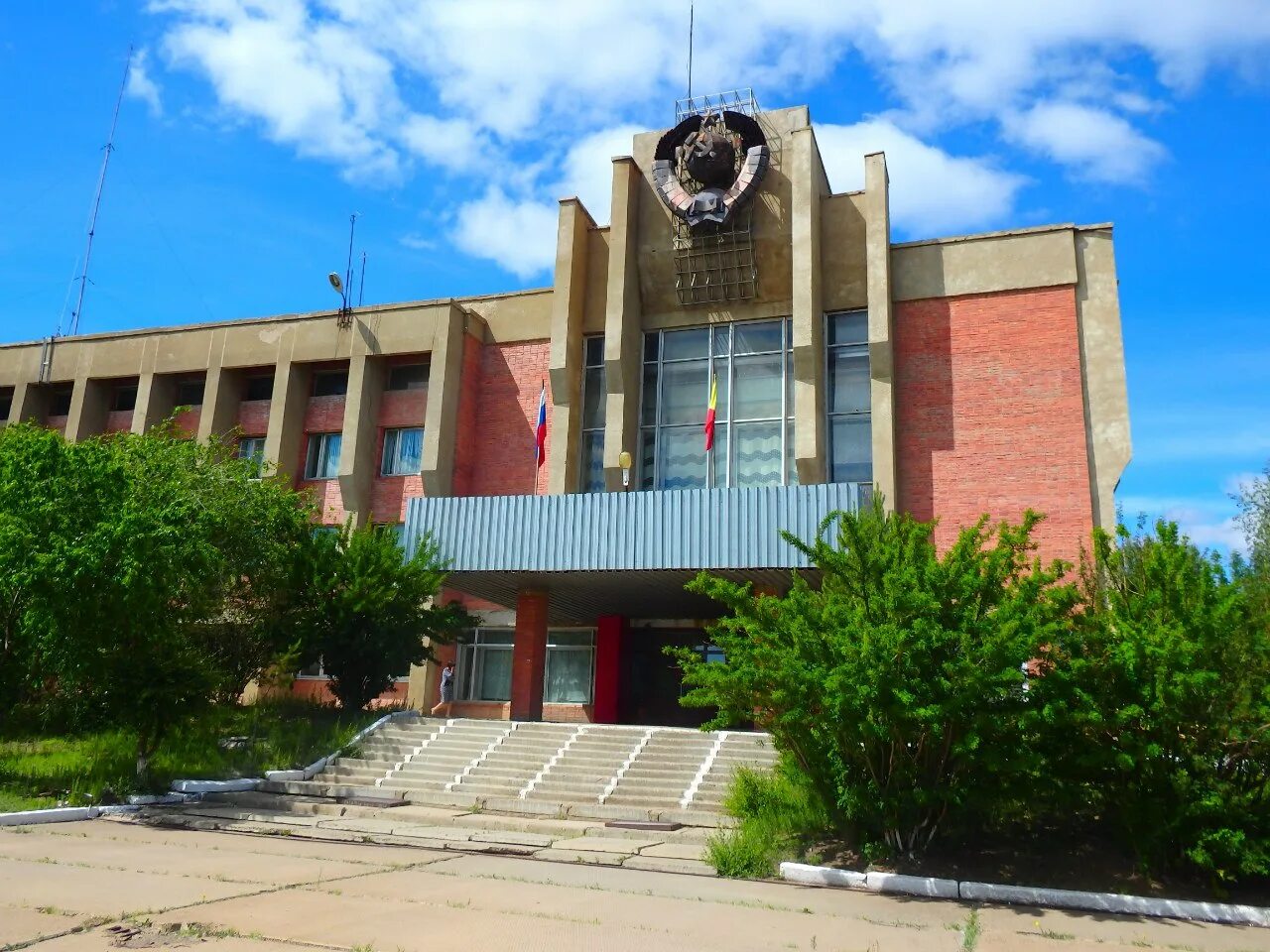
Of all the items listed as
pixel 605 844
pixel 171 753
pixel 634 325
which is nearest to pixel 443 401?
pixel 634 325

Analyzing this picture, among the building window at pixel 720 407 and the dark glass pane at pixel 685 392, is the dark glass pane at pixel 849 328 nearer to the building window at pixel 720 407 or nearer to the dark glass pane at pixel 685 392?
the building window at pixel 720 407

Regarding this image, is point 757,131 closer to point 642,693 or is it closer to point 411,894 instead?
point 642,693

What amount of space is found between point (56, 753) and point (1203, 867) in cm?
1929

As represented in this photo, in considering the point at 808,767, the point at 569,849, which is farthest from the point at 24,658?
the point at 808,767

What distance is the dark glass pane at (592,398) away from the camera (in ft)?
95.5

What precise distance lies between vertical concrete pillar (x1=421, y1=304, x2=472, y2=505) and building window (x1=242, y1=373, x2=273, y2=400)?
7.47 meters

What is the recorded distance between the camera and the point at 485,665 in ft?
94.5

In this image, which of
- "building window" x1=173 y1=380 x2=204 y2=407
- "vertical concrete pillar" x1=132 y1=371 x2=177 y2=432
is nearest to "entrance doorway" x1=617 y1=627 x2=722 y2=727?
"building window" x1=173 y1=380 x2=204 y2=407

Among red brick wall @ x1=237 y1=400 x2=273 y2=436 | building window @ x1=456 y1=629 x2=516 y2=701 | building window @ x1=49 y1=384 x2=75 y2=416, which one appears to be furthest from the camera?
building window @ x1=49 y1=384 x2=75 y2=416

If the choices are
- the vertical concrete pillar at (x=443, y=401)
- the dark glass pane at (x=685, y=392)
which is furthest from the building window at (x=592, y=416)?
the vertical concrete pillar at (x=443, y=401)

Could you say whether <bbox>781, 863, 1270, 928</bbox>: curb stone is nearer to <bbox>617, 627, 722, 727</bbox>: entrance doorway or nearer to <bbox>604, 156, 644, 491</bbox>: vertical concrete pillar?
<bbox>617, 627, 722, 727</bbox>: entrance doorway

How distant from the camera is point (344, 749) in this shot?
769 inches

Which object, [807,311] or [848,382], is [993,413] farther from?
[807,311]

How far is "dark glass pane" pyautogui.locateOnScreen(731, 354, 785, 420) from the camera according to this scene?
27.2 m
